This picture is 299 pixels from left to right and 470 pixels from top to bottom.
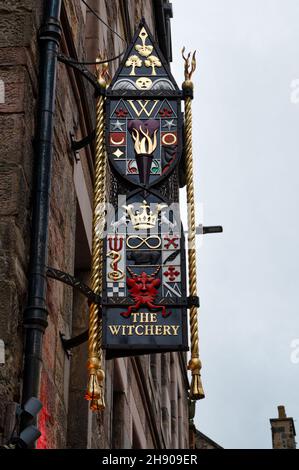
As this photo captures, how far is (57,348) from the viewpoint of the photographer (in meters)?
8.70

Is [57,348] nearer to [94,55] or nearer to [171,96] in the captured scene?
[171,96]

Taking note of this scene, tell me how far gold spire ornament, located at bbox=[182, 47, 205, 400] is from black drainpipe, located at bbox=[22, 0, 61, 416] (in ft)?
4.32

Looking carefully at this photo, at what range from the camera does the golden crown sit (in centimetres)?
858

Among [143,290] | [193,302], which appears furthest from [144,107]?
[193,302]

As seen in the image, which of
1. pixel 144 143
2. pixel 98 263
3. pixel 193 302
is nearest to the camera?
pixel 193 302

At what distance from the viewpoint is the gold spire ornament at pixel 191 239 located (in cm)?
798

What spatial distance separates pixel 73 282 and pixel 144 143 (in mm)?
1603

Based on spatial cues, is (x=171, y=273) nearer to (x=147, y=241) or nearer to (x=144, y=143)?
(x=147, y=241)

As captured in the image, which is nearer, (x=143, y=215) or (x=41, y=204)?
(x=41, y=204)

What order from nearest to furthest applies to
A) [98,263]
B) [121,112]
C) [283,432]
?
[98,263] → [121,112] → [283,432]

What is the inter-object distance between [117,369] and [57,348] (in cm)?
528

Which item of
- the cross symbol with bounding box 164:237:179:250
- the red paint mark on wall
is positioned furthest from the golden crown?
the red paint mark on wall

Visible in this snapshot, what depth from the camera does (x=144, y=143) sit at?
8867mm

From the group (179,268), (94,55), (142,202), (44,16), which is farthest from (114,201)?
(94,55)
